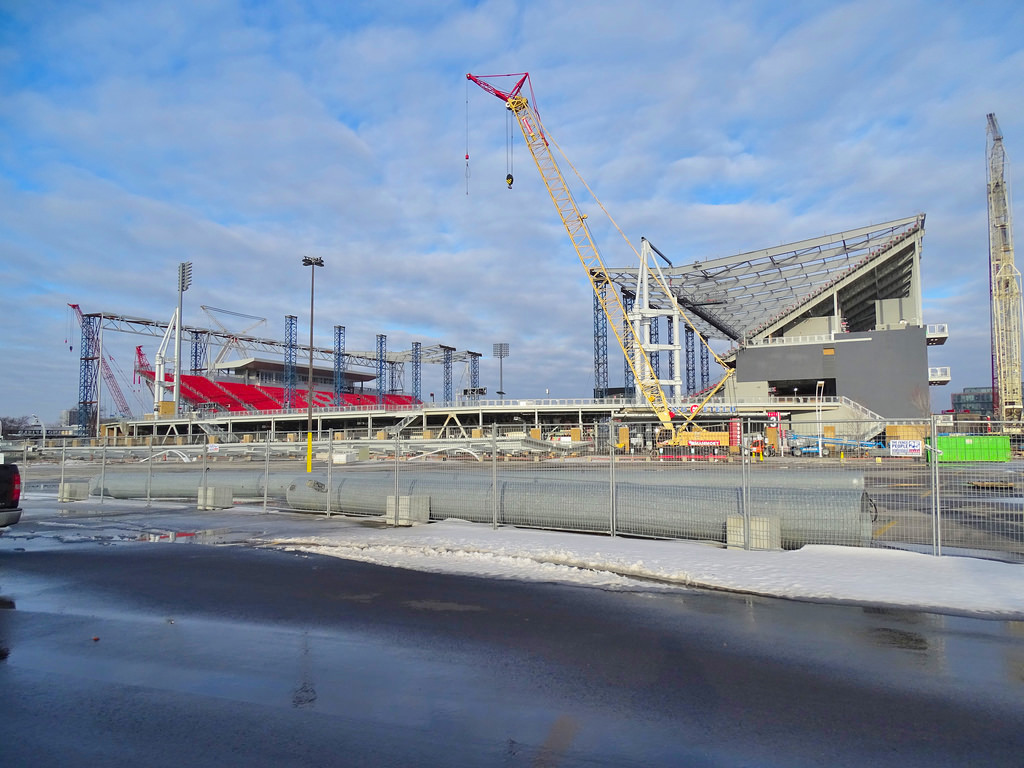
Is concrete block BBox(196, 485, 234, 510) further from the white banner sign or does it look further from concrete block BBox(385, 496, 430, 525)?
the white banner sign

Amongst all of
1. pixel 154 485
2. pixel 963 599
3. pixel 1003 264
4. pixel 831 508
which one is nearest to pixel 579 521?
pixel 831 508

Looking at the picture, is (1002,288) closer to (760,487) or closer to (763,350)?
(763,350)

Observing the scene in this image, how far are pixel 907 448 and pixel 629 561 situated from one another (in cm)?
507

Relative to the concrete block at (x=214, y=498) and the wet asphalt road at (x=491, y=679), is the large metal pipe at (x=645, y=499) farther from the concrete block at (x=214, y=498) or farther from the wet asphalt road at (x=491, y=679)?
the concrete block at (x=214, y=498)

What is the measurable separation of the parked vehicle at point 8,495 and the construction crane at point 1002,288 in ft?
340

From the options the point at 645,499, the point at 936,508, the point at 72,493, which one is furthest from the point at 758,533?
Result: the point at 72,493

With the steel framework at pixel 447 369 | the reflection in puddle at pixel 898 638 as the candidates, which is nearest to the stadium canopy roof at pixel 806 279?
the steel framework at pixel 447 369

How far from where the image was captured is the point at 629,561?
9992 millimetres

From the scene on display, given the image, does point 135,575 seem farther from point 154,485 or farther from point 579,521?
point 154,485

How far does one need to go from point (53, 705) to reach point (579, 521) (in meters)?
9.28

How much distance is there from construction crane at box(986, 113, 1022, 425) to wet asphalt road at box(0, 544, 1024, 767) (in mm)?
99408

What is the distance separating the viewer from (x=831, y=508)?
1077cm

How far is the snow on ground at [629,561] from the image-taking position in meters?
8.19

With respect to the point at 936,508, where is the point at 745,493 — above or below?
above
